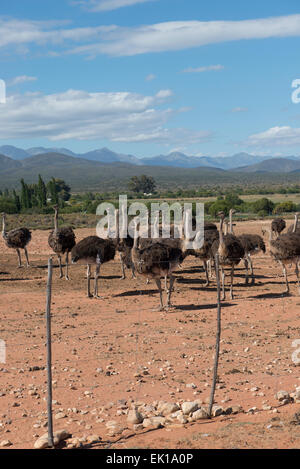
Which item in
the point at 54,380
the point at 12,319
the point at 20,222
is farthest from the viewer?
the point at 20,222

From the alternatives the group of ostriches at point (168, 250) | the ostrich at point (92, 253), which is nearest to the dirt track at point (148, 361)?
the ostrich at point (92, 253)

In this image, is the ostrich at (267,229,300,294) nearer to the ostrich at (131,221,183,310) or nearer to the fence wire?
the ostrich at (131,221,183,310)

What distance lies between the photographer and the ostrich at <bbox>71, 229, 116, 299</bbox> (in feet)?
47.2

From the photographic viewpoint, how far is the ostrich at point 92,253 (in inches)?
567

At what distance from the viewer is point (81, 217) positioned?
43656 millimetres

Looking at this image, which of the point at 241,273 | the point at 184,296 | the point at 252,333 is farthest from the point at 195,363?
the point at 241,273

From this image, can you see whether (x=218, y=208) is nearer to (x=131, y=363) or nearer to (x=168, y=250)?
(x=168, y=250)

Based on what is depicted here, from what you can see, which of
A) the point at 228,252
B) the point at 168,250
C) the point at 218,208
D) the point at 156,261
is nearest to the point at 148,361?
the point at 156,261

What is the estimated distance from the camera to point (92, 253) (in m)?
14.6

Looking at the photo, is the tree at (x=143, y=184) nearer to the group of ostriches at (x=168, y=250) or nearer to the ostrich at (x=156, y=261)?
the group of ostriches at (x=168, y=250)

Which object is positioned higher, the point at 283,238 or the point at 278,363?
the point at 283,238
